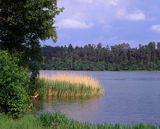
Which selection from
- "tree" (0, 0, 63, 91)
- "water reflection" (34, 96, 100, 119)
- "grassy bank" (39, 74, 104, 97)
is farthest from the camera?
"grassy bank" (39, 74, 104, 97)

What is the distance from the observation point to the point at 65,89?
41.1 meters

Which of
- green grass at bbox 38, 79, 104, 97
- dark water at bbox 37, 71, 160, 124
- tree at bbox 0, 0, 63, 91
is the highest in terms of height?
tree at bbox 0, 0, 63, 91

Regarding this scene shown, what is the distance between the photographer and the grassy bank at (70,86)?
4050 cm

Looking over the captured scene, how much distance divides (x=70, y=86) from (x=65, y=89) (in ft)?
1.70

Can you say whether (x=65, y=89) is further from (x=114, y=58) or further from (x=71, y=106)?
(x=114, y=58)

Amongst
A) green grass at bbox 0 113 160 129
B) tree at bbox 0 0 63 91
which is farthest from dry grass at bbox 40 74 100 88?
green grass at bbox 0 113 160 129

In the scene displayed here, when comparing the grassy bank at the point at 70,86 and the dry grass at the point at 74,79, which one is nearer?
the grassy bank at the point at 70,86

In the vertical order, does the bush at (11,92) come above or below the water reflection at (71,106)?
above

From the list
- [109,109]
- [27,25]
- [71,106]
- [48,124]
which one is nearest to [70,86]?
[71,106]

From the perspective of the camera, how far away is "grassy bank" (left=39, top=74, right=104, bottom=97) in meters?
40.5

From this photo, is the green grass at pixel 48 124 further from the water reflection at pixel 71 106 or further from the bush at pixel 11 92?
the water reflection at pixel 71 106

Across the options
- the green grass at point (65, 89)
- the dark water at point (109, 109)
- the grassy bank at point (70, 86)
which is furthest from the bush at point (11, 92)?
the green grass at point (65, 89)

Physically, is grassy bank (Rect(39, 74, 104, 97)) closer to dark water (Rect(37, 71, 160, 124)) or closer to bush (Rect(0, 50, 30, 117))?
dark water (Rect(37, 71, 160, 124))

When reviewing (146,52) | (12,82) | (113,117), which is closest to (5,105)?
(12,82)
